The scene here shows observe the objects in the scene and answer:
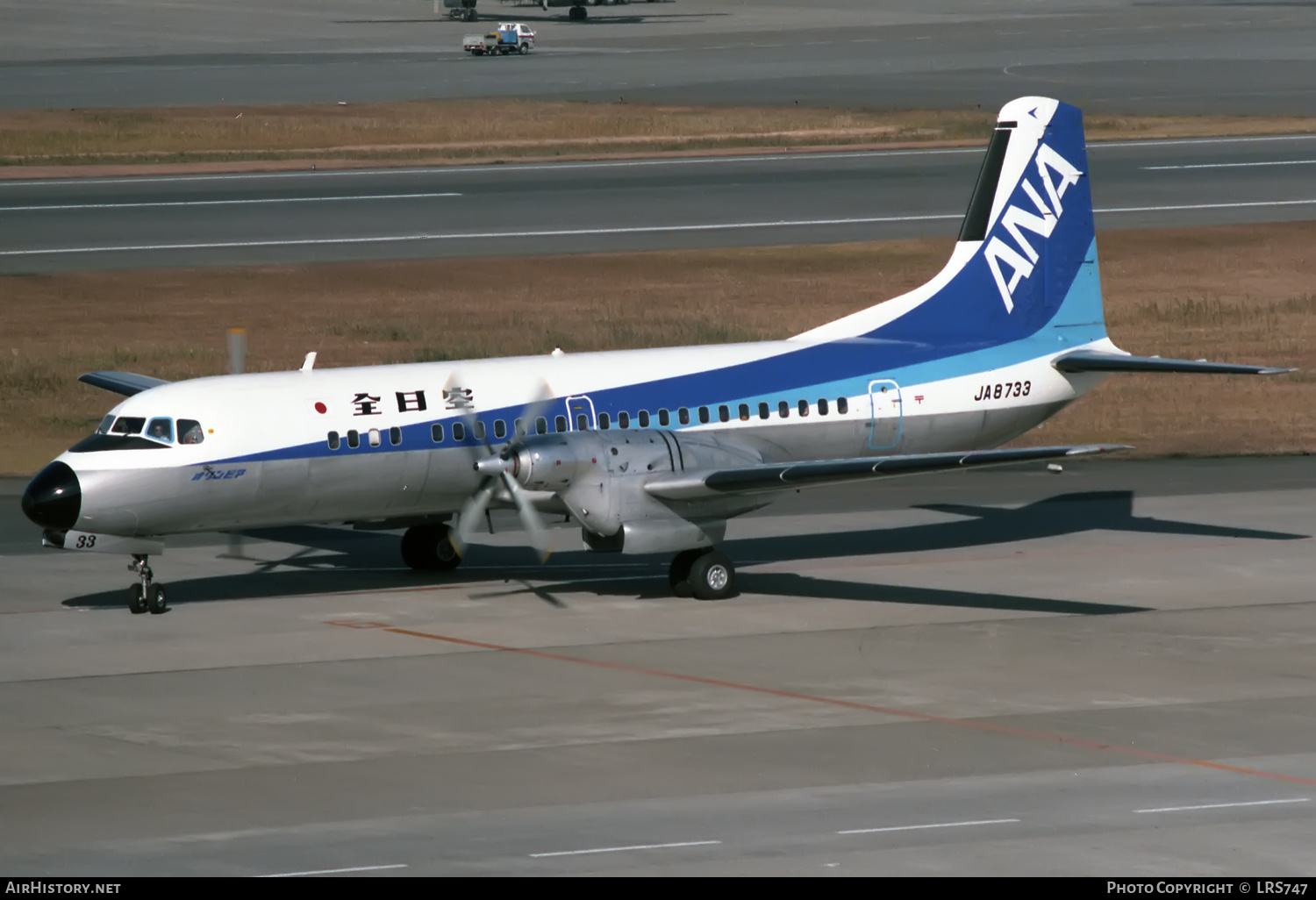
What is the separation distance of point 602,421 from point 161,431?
6346 millimetres

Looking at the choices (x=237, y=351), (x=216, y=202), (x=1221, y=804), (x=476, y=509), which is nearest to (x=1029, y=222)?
(x=476, y=509)

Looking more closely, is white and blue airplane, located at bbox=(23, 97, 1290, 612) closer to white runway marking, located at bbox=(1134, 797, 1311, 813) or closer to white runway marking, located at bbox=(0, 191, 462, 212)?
white runway marking, located at bbox=(1134, 797, 1311, 813)

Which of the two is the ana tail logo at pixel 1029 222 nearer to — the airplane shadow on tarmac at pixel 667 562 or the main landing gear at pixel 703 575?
the airplane shadow on tarmac at pixel 667 562

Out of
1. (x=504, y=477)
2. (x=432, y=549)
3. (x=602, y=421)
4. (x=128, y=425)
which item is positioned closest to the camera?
(x=128, y=425)

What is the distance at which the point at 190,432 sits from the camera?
26328 millimetres

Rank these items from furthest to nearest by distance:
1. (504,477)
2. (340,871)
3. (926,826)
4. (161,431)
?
(504,477)
(161,431)
(926,826)
(340,871)

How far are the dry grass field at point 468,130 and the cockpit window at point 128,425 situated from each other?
5275 cm

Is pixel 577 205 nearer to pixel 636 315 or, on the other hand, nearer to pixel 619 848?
pixel 636 315

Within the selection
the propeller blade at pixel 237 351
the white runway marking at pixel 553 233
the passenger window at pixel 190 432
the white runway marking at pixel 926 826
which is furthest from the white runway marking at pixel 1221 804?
the white runway marking at pixel 553 233

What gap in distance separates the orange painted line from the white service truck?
96822mm

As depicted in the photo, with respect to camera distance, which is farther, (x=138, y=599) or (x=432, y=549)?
(x=432, y=549)

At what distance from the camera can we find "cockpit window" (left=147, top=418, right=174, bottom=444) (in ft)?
86.1

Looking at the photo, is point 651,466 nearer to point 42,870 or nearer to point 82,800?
point 82,800

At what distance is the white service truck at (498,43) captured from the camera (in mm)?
119125
